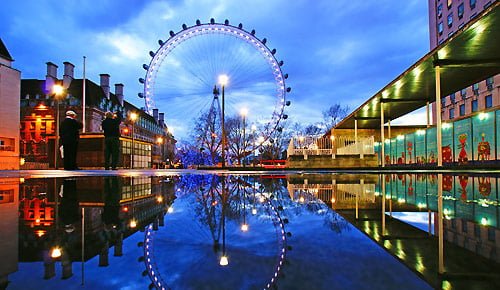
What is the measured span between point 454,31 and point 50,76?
58.1 metres

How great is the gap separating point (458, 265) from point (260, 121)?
2071 inches

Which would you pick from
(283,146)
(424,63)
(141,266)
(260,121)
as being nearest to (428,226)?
(141,266)

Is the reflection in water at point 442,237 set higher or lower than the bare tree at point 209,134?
lower

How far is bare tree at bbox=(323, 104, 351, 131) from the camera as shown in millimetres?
53625

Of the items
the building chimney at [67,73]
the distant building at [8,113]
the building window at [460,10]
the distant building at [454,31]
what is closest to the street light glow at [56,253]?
the distant building at [8,113]

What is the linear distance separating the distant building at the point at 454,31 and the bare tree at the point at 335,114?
1446cm

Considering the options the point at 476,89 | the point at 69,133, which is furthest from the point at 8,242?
the point at 476,89

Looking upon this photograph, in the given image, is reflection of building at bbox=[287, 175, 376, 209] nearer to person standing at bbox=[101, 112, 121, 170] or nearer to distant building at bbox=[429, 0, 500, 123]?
person standing at bbox=[101, 112, 121, 170]

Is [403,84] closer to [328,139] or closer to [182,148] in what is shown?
[328,139]

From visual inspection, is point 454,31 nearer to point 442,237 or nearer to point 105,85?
point 442,237

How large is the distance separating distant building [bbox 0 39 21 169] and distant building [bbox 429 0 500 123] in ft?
133

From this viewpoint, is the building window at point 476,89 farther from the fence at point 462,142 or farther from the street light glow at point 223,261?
the street light glow at point 223,261

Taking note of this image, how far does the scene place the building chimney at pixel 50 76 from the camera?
170 ft

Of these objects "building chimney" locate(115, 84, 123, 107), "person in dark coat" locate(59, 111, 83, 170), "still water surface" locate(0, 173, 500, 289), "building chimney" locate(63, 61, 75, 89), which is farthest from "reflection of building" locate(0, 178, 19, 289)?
"building chimney" locate(115, 84, 123, 107)
